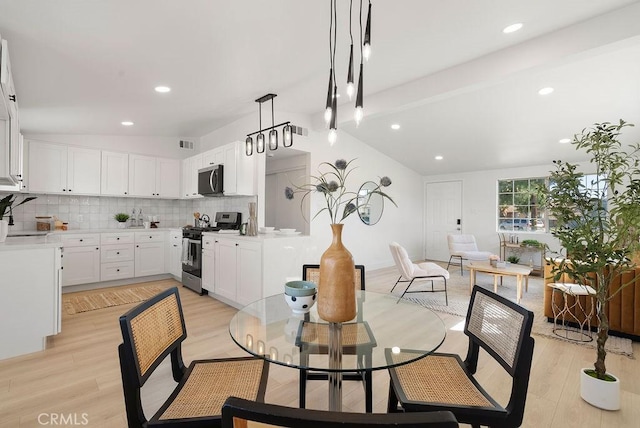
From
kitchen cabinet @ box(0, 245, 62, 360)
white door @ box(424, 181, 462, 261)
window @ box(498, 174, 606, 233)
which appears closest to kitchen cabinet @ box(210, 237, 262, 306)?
kitchen cabinet @ box(0, 245, 62, 360)

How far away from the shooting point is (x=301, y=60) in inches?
111

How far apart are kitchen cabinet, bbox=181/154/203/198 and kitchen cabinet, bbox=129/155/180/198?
0.17 m

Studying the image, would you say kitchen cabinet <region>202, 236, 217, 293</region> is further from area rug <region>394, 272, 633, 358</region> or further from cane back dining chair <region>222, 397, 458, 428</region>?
cane back dining chair <region>222, 397, 458, 428</region>

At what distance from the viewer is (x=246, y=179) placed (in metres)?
4.30

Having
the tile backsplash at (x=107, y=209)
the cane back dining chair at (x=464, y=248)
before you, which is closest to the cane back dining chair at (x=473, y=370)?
the tile backsplash at (x=107, y=209)

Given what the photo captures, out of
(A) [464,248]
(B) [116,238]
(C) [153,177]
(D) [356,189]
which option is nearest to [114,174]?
(C) [153,177]

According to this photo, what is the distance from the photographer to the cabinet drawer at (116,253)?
4.81 m

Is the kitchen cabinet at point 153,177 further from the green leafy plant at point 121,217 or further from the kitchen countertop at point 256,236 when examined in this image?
the kitchen countertop at point 256,236

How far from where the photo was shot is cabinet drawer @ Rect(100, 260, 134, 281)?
4.81 meters

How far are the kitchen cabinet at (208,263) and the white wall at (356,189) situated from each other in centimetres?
76

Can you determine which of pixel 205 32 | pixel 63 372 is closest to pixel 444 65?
pixel 205 32

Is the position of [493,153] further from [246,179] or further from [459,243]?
[246,179]

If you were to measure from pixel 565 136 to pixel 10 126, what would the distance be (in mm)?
7023

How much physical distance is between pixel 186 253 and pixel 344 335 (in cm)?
398
